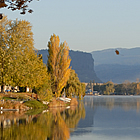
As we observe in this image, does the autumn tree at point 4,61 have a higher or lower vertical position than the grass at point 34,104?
higher

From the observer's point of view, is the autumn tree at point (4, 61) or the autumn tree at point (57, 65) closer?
the autumn tree at point (4, 61)

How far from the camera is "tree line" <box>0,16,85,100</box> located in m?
46.9

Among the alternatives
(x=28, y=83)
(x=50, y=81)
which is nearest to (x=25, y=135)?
(x=28, y=83)

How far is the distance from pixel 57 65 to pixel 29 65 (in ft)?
22.3

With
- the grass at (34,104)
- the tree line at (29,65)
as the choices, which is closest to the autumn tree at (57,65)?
the tree line at (29,65)

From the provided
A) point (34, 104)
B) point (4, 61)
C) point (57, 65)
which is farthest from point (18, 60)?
point (57, 65)

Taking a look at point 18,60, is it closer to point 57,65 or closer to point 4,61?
point 4,61

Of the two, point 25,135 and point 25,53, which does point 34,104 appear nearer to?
point 25,53

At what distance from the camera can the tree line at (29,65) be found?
4688cm

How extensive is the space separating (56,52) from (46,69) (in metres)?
3.32

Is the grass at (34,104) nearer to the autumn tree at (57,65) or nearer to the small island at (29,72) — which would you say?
the small island at (29,72)

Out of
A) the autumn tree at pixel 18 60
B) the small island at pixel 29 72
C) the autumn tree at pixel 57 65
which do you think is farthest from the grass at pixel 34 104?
the autumn tree at pixel 57 65

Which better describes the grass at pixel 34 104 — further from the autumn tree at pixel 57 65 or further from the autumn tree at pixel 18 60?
the autumn tree at pixel 57 65

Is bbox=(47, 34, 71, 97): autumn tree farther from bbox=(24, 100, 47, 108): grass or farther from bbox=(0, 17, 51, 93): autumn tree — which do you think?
bbox=(24, 100, 47, 108): grass
